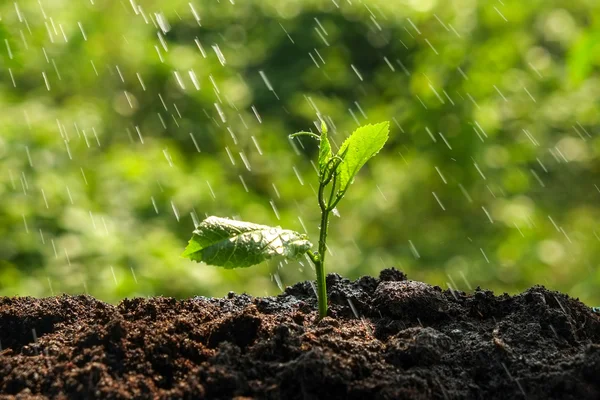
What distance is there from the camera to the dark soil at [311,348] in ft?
3.59

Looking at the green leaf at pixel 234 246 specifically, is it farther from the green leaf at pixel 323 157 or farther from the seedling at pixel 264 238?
the green leaf at pixel 323 157

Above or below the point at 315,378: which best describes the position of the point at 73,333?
above

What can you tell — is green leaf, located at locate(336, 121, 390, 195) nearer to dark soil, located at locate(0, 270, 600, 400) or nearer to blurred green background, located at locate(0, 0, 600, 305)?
dark soil, located at locate(0, 270, 600, 400)

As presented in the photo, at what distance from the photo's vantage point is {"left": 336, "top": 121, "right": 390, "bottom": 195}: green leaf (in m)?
1.41

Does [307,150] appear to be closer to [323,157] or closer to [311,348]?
[323,157]

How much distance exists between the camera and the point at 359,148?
1.43 m

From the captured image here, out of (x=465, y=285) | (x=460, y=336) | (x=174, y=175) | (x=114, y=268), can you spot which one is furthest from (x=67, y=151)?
(x=460, y=336)

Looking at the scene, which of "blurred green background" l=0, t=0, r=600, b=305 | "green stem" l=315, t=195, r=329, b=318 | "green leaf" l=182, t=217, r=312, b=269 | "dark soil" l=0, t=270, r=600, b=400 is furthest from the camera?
"blurred green background" l=0, t=0, r=600, b=305

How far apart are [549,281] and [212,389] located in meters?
3.30

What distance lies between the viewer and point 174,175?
13.1ft

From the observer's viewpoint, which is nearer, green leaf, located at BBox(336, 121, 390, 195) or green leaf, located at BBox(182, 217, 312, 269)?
green leaf, located at BBox(182, 217, 312, 269)

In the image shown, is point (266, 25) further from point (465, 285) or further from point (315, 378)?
point (315, 378)

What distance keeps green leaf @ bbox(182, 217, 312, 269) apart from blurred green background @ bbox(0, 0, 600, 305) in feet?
7.07

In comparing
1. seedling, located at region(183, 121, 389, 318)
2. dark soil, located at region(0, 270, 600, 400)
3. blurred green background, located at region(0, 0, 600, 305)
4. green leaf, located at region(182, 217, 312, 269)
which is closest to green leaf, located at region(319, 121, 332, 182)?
seedling, located at region(183, 121, 389, 318)
